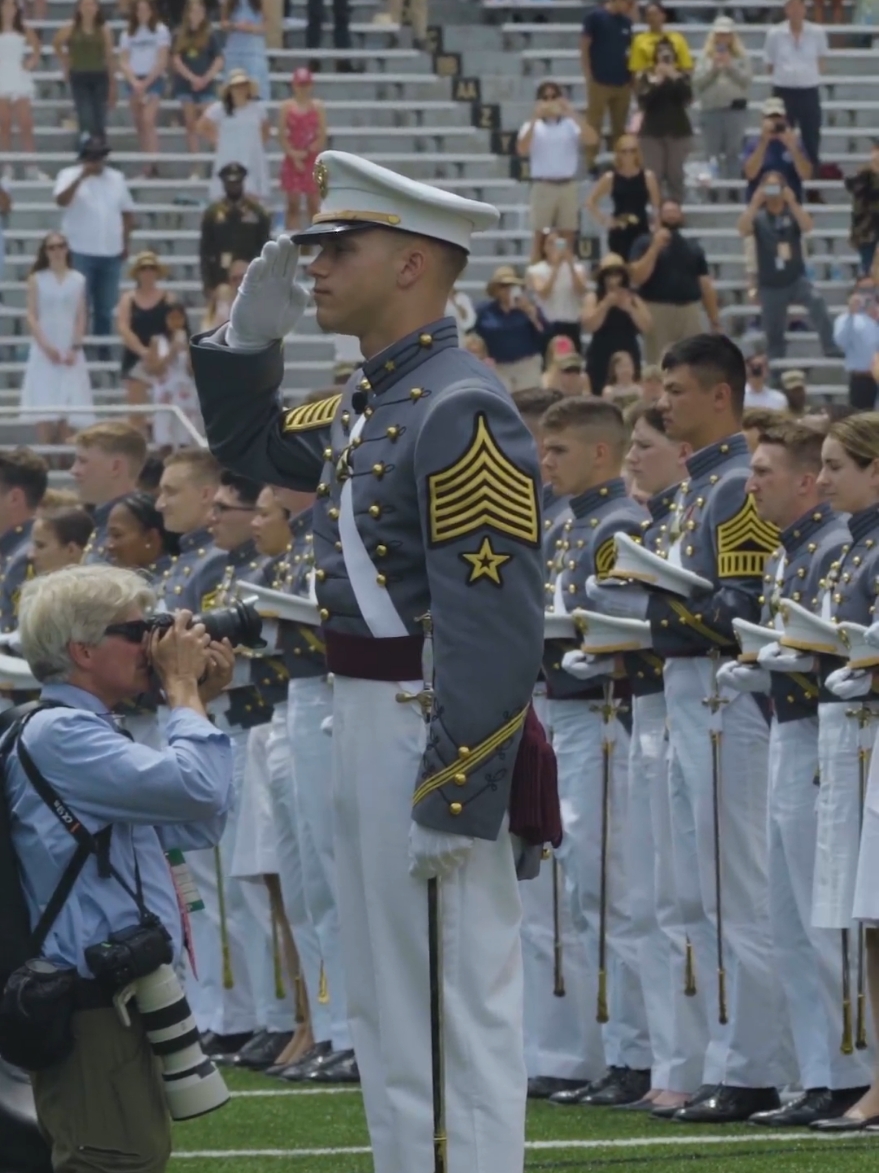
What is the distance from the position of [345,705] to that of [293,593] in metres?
4.92

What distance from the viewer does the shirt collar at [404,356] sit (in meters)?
5.88

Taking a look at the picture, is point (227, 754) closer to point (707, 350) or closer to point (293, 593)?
point (707, 350)

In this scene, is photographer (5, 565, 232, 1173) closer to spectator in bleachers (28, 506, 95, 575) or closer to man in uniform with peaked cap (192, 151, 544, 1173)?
man in uniform with peaked cap (192, 151, 544, 1173)

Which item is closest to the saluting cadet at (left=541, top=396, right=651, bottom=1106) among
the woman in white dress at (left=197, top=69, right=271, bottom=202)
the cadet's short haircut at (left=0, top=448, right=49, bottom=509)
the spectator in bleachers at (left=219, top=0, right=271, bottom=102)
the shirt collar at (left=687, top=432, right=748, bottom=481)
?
the shirt collar at (left=687, top=432, right=748, bottom=481)

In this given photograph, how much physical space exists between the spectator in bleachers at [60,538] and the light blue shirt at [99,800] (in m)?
5.77

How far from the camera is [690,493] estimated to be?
9188mm

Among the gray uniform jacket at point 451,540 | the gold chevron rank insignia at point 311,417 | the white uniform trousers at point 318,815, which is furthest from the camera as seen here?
the white uniform trousers at point 318,815

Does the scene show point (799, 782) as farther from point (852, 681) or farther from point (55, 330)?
point (55, 330)

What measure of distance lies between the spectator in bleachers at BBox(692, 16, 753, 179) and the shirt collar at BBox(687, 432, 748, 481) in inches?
536

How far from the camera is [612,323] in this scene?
18828 mm

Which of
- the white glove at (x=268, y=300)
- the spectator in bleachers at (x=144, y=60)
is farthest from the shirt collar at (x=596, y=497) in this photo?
the spectator in bleachers at (x=144, y=60)

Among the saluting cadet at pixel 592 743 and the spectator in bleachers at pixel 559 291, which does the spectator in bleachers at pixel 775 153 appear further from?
the saluting cadet at pixel 592 743

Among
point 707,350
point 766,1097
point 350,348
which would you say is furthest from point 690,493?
point 350,348

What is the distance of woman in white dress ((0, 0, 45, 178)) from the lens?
22188 mm
